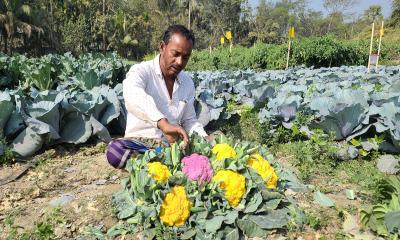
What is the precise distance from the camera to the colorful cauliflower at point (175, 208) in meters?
2.20

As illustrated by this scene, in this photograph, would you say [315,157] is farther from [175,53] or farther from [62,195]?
[62,195]

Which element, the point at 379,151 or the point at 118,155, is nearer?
the point at 118,155

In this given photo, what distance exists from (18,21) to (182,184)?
2717 centimetres

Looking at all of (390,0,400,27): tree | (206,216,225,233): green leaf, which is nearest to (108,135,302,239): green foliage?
(206,216,225,233): green leaf

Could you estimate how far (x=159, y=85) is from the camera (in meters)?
3.05

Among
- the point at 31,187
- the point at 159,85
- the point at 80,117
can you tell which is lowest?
the point at 31,187

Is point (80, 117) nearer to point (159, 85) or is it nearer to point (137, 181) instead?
point (159, 85)

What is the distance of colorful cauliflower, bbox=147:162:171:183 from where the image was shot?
2262 mm

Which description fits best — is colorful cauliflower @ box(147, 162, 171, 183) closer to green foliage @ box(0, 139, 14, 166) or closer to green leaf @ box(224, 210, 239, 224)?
green leaf @ box(224, 210, 239, 224)

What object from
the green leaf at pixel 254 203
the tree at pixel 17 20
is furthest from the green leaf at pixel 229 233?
the tree at pixel 17 20

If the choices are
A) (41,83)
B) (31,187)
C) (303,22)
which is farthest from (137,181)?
(303,22)

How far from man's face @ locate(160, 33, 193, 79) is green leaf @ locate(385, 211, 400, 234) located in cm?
166

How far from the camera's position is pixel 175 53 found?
2.75 meters

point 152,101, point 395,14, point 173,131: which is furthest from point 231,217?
point 395,14
